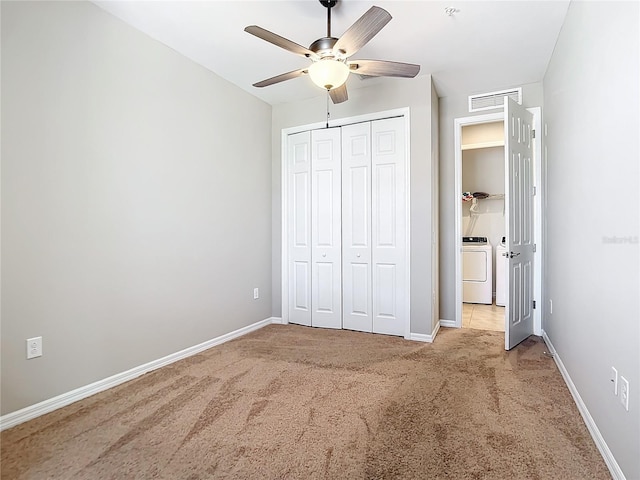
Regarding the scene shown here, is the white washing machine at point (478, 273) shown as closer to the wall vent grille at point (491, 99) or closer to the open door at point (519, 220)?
the open door at point (519, 220)

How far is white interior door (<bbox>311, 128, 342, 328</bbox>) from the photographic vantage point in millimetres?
3973

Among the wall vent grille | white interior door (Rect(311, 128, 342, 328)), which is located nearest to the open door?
the wall vent grille

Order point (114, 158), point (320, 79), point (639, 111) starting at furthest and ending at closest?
1. point (114, 158)
2. point (320, 79)
3. point (639, 111)

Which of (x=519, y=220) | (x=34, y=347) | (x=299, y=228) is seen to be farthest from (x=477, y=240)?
(x=34, y=347)

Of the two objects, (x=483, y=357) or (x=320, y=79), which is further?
(x=483, y=357)

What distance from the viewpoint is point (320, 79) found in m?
2.28

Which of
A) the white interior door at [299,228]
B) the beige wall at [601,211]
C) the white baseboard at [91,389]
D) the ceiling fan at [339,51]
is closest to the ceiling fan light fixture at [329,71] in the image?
the ceiling fan at [339,51]

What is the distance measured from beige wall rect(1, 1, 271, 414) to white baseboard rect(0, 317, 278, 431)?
4cm

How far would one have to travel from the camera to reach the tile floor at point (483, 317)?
404 cm

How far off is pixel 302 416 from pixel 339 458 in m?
0.43

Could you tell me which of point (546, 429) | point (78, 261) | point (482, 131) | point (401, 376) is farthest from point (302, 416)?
point (482, 131)

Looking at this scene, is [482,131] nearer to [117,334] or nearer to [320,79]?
[320,79]

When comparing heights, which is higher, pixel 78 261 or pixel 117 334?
pixel 78 261

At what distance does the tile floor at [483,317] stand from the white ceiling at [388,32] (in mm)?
2590
